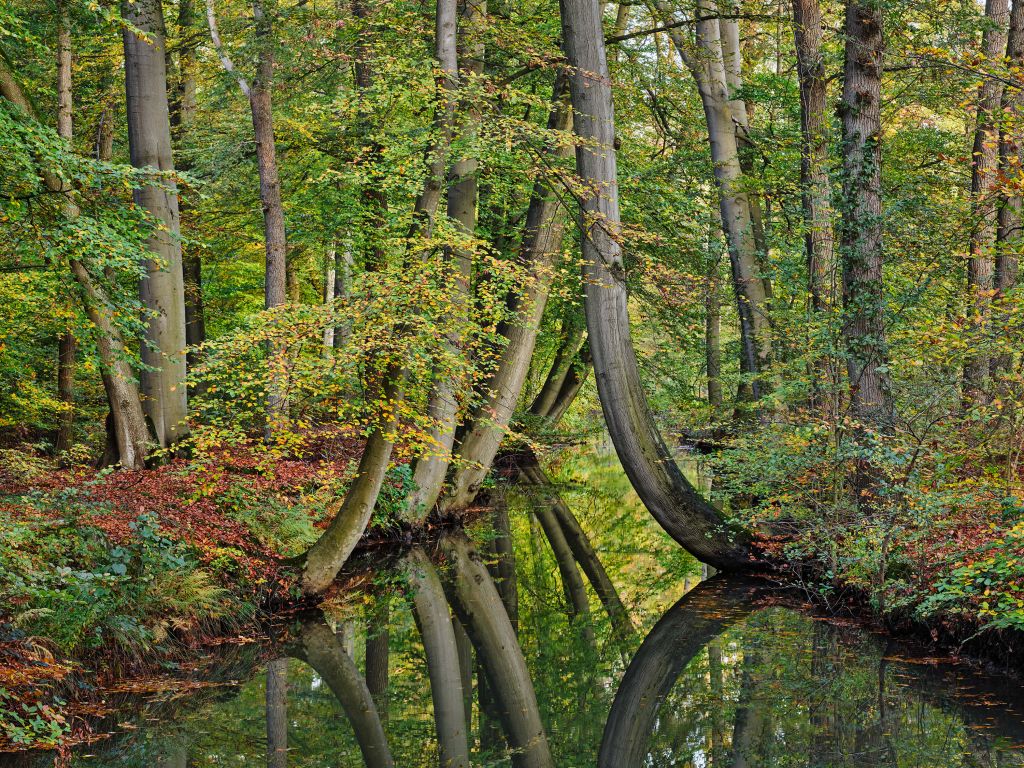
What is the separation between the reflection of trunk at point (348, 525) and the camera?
10133 mm

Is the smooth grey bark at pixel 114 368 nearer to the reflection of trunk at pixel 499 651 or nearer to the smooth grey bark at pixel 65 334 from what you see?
the smooth grey bark at pixel 65 334

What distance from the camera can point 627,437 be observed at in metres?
11.0

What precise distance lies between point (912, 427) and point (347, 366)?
16.6 feet

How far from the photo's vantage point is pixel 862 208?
10055 millimetres

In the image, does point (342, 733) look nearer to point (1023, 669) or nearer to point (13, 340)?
point (1023, 669)

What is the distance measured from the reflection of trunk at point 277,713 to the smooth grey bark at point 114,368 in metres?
2.97

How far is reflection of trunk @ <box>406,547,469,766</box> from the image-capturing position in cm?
674

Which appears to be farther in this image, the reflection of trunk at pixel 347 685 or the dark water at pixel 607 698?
the reflection of trunk at pixel 347 685

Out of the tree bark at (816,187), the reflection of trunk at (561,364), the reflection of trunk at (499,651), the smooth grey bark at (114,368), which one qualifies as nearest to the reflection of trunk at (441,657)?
the reflection of trunk at (499,651)

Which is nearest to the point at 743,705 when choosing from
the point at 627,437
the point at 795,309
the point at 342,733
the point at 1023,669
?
the point at 1023,669

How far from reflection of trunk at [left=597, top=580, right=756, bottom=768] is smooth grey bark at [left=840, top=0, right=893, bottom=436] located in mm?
2479

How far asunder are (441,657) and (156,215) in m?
5.36

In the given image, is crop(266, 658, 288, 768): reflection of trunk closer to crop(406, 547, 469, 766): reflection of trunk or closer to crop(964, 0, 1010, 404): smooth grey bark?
crop(406, 547, 469, 766): reflection of trunk

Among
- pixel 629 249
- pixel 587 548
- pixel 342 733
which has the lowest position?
pixel 587 548
